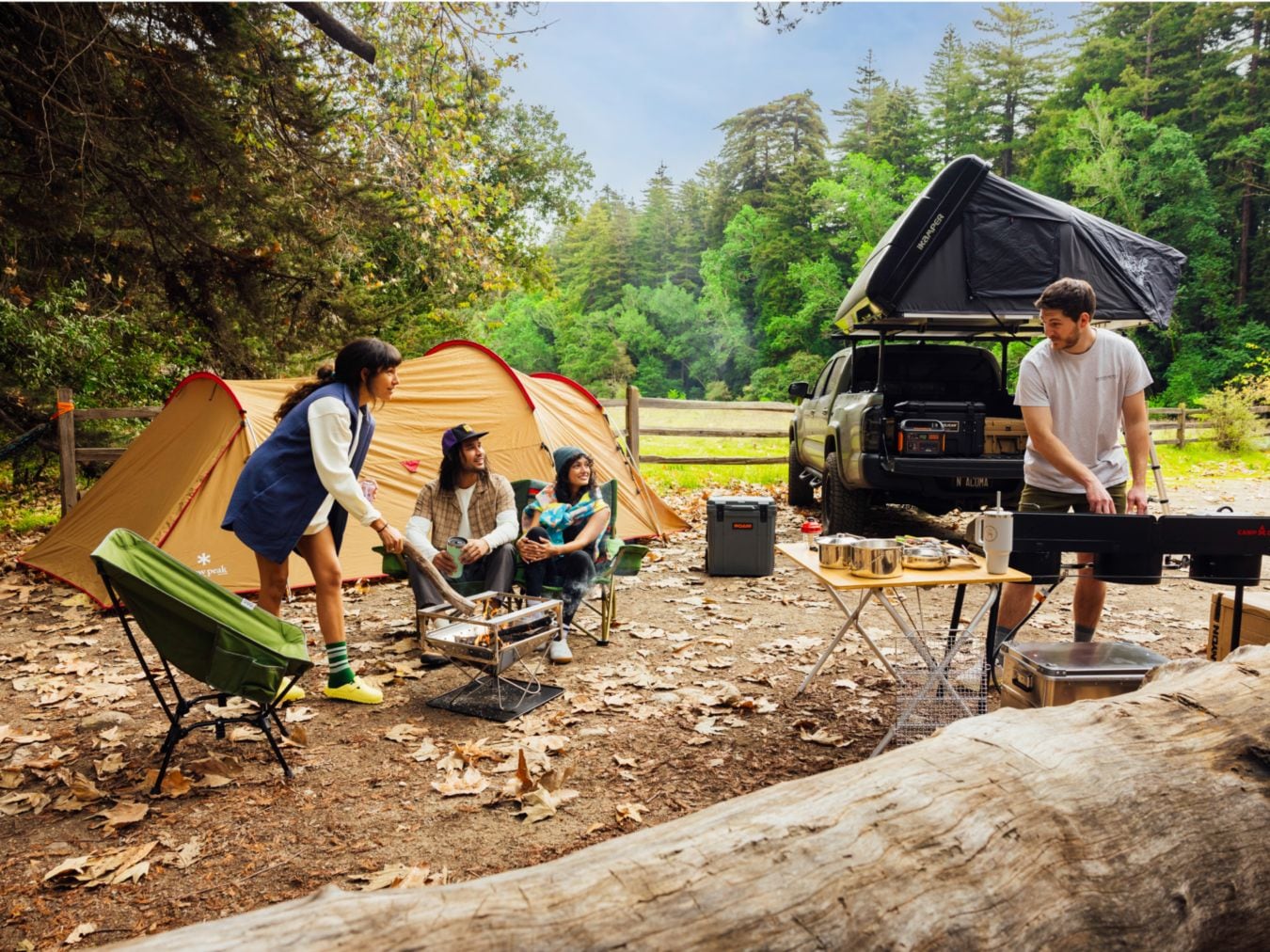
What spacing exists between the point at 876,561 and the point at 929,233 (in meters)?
3.81

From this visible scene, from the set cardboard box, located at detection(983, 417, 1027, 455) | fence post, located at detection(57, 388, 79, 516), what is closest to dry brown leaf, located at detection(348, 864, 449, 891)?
cardboard box, located at detection(983, 417, 1027, 455)

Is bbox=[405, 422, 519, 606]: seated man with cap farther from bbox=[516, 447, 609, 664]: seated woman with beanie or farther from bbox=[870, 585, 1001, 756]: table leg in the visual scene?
bbox=[870, 585, 1001, 756]: table leg

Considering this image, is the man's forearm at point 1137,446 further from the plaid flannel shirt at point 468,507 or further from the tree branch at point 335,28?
the tree branch at point 335,28

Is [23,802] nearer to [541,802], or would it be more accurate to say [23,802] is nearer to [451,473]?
[541,802]

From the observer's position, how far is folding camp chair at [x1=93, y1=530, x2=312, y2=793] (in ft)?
10.1

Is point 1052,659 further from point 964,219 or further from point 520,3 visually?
point 520,3

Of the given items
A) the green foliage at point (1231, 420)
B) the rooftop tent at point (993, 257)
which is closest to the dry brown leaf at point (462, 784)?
the rooftop tent at point (993, 257)

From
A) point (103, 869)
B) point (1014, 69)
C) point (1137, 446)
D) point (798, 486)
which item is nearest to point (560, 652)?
point (103, 869)

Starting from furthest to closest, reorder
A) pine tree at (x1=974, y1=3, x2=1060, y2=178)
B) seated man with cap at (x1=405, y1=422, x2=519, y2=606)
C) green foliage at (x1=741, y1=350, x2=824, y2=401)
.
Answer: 1. pine tree at (x1=974, y1=3, x2=1060, y2=178)
2. green foliage at (x1=741, y1=350, x2=824, y2=401)
3. seated man with cap at (x1=405, y1=422, x2=519, y2=606)

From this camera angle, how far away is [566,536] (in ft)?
17.1

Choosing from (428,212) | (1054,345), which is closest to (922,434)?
(1054,345)

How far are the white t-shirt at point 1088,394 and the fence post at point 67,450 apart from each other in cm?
860

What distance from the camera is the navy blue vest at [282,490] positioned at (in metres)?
3.99

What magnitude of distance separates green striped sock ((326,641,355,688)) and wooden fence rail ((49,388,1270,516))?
5183mm
